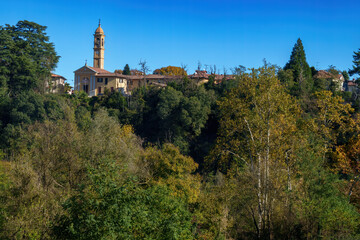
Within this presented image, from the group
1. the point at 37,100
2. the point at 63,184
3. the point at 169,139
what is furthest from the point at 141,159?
the point at 37,100

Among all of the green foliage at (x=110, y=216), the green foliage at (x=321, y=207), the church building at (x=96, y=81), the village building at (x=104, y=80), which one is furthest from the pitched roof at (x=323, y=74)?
the green foliage at (x=110, y=216)

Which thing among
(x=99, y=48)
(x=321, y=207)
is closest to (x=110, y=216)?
(x=321, y=207)

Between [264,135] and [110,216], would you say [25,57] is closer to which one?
[264,135]

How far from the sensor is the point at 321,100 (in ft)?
87.8

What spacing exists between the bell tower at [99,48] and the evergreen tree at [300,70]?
123ft

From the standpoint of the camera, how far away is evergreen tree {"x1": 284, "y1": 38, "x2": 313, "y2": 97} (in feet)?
154

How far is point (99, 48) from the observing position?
75938mm

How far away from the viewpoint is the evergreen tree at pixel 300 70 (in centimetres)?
4681

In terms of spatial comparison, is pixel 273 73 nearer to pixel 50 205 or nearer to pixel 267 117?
pixel 267 117

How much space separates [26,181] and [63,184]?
6.49 meters

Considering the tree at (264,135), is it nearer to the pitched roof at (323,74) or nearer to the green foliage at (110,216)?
the green foliage at (110,216)

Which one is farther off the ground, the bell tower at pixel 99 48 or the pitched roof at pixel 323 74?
the bell tower at pixel 99 48

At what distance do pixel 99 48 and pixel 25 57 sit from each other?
70.2 ft

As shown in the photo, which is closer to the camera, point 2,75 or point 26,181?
point 26,181
